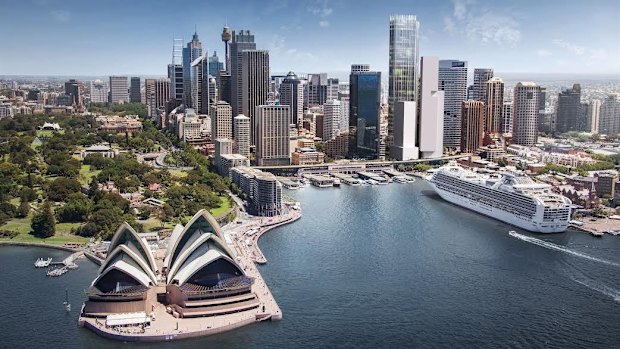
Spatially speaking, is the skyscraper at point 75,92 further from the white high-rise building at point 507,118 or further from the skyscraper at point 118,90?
the white high-rise building at point 507,118

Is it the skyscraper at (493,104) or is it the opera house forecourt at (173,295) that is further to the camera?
the skyscraper at (493,104)

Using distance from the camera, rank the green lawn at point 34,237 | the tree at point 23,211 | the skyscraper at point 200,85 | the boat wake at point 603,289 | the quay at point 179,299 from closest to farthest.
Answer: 1. the quay at point 179,299
2. the boat wake at point 603,289
3. the green lawn at point 34,237
4. the tree at point 23,211
5. the skyscraper at point 200,85

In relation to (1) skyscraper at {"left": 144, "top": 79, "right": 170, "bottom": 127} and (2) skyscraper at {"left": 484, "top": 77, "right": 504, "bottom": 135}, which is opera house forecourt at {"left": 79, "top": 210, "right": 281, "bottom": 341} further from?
(1) skyscraper at {"left": 144, "top": 79, "right": 170, "bottom": 127}

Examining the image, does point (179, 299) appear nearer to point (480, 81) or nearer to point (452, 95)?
point (452, 95)

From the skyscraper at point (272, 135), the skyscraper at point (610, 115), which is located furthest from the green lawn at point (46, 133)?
the skyscraper at point (610, 115)

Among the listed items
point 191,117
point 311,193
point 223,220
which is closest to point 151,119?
point 191,117

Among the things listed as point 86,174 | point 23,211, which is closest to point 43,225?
point 23,211

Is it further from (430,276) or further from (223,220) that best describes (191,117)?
(430,276)

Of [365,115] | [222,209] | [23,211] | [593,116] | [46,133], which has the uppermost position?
[365,115]
